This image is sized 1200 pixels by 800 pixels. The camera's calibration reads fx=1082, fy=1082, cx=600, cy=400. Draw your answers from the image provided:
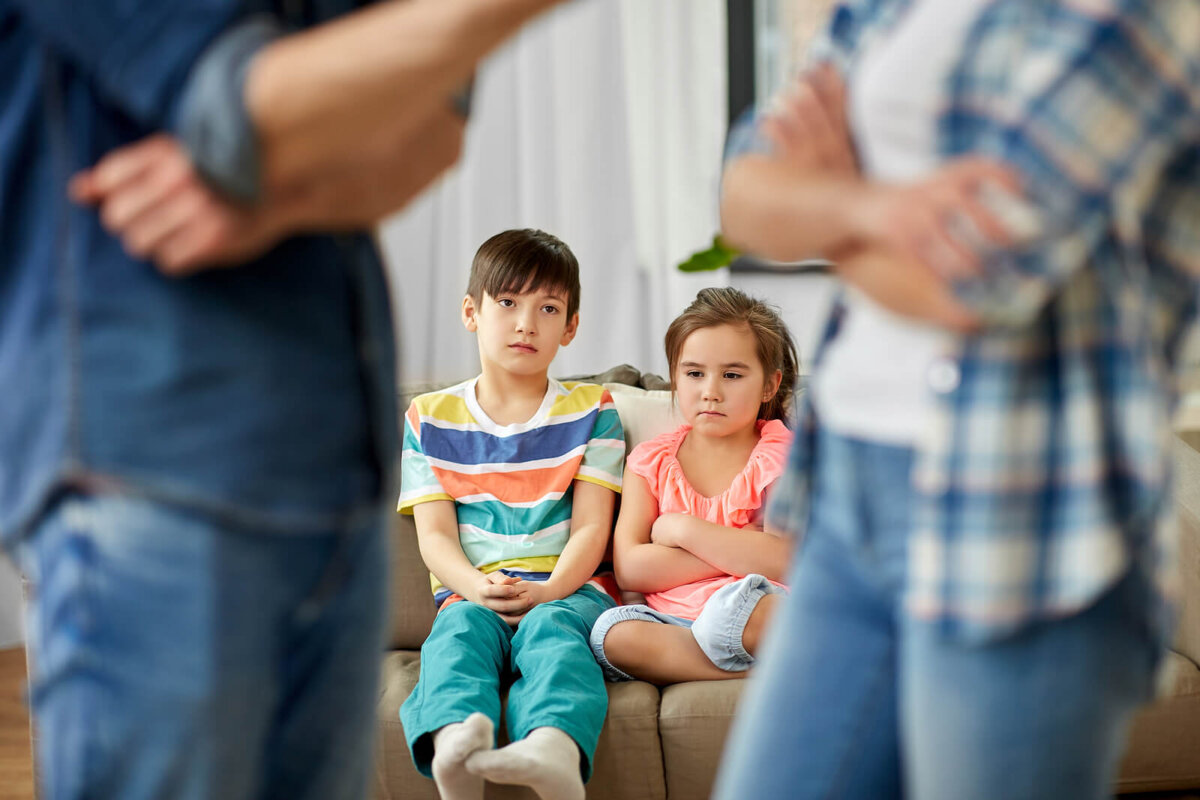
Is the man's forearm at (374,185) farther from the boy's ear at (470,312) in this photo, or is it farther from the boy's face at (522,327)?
the boy's ear at (470,312)

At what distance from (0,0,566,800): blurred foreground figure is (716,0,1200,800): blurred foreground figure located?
0.79 feet

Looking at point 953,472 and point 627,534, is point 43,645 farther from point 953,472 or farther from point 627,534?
point 627,534

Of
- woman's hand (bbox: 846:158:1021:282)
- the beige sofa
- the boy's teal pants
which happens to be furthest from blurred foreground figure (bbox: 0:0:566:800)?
the beige sofa

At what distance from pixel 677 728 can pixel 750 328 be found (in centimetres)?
80

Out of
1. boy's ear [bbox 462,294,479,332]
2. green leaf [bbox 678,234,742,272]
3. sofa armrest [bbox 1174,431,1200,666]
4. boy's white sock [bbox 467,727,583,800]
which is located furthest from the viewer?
boy's ear [bbox 462,294,479,332]

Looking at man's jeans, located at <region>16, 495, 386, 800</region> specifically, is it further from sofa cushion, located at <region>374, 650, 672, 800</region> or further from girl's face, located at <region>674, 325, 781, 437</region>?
girl's face, located at <region>674, 325, 781, 437</region>

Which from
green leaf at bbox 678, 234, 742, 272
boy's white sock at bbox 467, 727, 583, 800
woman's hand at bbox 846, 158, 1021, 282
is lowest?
boy's white sock at bbox 467, 727, 583, 800

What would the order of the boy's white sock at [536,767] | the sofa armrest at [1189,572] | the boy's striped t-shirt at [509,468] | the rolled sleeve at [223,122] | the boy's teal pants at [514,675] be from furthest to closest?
the boy's striped t-shirt at [509,468] < the sofa armrest at [1189,572] < the boy's teal pants at [514,675] < the boy's white sock at [536,767] < the rolled sleeve at [223,122]

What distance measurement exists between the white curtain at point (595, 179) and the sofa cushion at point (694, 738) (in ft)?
5.32

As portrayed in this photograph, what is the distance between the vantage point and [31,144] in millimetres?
533

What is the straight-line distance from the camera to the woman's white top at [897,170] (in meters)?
0.61

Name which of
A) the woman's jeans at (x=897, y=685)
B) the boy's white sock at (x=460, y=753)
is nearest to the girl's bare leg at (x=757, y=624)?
the boy's white sock at (x=460, y=753)

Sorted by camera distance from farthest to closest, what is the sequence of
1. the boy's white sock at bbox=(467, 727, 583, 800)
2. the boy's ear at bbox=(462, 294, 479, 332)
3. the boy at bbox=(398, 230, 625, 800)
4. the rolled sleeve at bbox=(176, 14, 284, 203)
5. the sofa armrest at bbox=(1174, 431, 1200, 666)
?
the boy's ear at bbox=(462, 294, 479, 332)
the sofa armrest at bbox=(1174, 431, 1200, 666)
the boy at bbox=(398, 230, 625, 800)
the boy's white sock at bbox=(467, 727, 583, 800)
the rolled sleeve at bbox=(176, 14, 284, 203)

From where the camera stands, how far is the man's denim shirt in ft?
1.69
